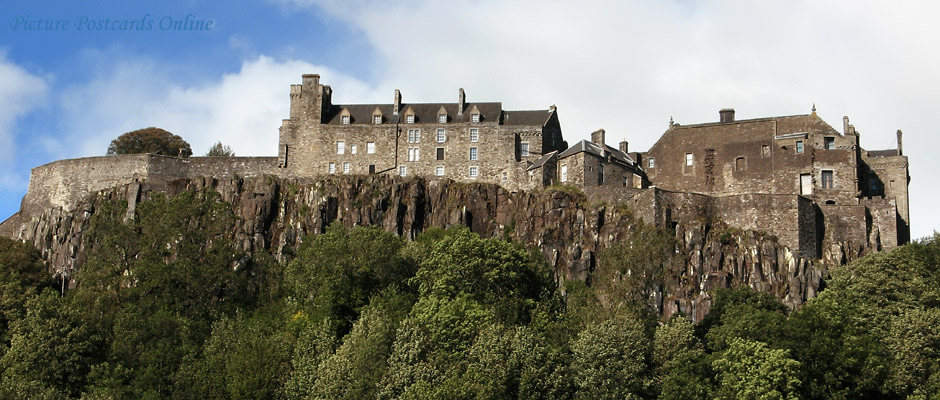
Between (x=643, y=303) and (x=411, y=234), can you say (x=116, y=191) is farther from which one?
(x=643, y=303)

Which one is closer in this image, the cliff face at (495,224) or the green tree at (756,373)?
the green tree at (756,373)

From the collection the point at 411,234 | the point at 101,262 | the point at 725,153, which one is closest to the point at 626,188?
the point at 725,153

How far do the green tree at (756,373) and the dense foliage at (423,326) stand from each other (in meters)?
0.09

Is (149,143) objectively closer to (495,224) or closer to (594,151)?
(495,224)

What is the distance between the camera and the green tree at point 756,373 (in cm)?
4309

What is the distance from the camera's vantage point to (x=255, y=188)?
2653 inches

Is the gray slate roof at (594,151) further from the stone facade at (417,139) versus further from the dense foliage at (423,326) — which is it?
the dense foliage at (423,326)

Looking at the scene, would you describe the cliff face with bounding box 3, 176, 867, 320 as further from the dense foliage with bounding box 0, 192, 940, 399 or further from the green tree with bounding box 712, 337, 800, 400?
the green tree with bounding box 712, 337, 800, 400

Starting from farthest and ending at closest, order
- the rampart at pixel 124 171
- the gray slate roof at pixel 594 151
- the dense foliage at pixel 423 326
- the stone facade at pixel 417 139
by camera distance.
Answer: the rampart at pixel 124 171
the stone facade at pixel 417 139
the gray slate roof at pixel 594 151
the dense foliage at pixel 423 326

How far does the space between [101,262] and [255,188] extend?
11.7m

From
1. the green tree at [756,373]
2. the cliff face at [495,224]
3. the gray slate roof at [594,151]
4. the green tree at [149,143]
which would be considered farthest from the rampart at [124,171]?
the green tree at [756,373]

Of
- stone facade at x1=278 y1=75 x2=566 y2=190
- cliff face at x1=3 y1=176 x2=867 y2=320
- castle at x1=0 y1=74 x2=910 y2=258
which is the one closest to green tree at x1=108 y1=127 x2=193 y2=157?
castle at x1=0 y1=74 x2=910 y2=258

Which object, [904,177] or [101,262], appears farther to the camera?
[904,177]

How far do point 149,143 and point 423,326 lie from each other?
152 ft
